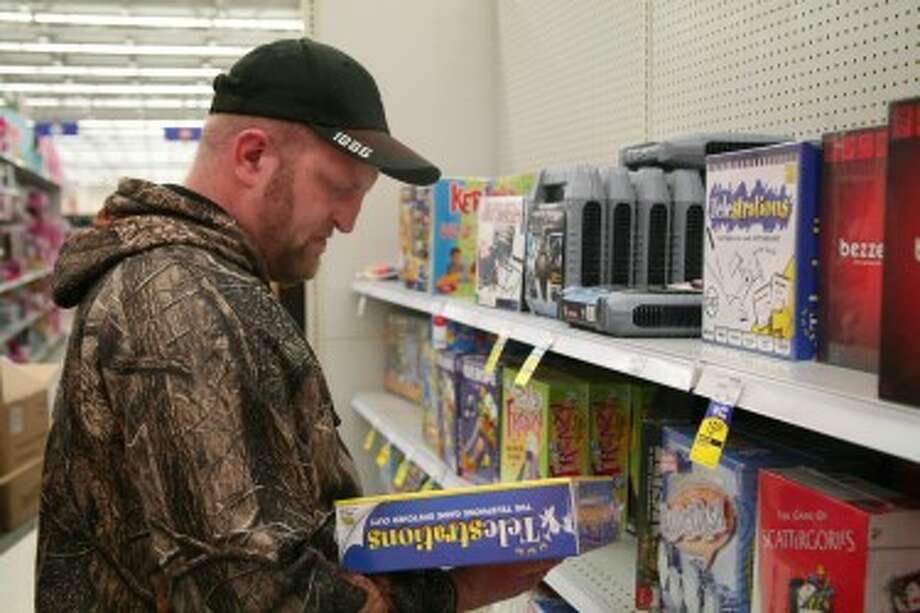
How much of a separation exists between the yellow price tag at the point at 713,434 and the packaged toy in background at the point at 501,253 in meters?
1.11

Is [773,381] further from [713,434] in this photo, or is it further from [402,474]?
[402,474]

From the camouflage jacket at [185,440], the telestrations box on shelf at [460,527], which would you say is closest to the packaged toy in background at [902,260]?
the telestrations box on shelf at [460,527]

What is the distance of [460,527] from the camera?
1.24m

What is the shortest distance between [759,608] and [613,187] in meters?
1.04

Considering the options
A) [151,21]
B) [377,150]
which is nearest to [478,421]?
[377,150]

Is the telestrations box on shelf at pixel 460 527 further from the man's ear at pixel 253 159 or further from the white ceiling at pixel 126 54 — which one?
the white ceiling at pixel 126 54

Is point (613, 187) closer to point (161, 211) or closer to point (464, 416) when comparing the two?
point (464, 416)

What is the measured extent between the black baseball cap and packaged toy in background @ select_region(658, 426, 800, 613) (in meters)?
0.69

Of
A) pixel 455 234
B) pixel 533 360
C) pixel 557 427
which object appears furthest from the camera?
pixel 455 234

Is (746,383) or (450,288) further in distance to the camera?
(450,288)

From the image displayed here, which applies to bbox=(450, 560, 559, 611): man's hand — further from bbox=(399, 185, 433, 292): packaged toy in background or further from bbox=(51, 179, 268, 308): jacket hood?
bbox=(399, 185, 433, 292): packaged toy in background

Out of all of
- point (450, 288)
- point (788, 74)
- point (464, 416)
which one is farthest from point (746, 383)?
point (450, 288)

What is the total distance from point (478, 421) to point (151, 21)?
921 cm

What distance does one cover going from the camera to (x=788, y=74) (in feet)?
7.04
